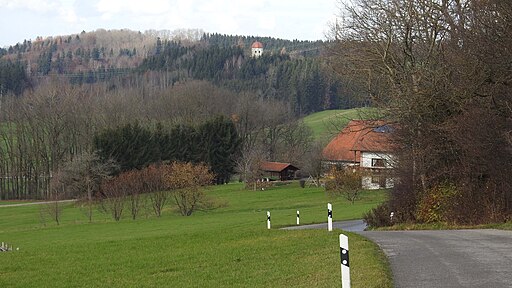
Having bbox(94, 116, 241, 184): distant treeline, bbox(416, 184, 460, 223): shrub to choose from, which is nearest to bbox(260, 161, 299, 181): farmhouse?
bbox(94, 116, 241, 184): distant treeline

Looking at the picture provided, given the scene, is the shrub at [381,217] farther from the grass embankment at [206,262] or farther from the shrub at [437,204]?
the grass embankment at [206,262]

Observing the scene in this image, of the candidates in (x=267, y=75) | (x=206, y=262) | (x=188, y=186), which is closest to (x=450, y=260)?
(x=206, y=262)

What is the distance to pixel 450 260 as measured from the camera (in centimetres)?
1227

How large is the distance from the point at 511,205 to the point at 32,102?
79.3 metres

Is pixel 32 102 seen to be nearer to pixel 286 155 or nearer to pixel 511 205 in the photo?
pixel 286 155

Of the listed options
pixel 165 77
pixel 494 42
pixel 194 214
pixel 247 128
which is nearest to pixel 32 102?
pixel 247 128

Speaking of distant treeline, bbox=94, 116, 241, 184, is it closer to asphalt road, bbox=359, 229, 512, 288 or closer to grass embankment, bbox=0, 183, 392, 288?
grass embankment, bbox=0, 183, 392, 288

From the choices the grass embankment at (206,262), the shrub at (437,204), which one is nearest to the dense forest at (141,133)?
the shrub at (437,204)

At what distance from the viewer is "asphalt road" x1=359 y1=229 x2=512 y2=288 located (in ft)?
33.6

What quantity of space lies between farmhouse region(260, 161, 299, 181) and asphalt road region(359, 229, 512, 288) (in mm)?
68326

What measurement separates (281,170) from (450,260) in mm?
73434

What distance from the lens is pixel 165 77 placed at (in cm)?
17925

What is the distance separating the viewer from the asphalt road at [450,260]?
33.6ft

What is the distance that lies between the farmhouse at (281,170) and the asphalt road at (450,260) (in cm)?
6833
